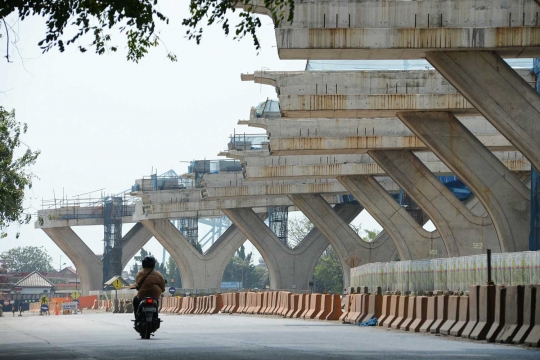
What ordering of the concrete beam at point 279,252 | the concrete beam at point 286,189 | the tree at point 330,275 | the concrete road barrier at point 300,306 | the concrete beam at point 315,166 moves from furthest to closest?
the tree at point 330,275
the concrete beam at point 279,252
the concrete beam at point 286,189
the concrete beam at point 315,166
the concrete road barrier at point 300,306

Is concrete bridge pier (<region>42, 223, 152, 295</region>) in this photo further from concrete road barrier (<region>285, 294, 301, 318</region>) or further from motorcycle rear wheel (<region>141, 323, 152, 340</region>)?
motorcycle rear wheel (<region>141, 323, 152, 340</region>)

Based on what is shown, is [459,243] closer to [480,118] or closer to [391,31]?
[480,118]

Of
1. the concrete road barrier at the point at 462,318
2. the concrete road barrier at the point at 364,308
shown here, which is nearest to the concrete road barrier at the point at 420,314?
the concrete road barrier at the point at 462,318

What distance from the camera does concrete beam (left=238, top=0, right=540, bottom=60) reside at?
28.8m

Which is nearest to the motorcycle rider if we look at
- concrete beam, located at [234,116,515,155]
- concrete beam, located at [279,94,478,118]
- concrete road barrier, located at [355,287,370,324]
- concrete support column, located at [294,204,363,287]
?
concrete road barrier, located at [355,287,370,324]

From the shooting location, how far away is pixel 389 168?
154 feet

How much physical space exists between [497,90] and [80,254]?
8871cm

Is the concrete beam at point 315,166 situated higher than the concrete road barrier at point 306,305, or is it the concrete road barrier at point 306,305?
the concrete beam at point 315,166

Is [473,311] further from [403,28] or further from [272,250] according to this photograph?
[272,250]

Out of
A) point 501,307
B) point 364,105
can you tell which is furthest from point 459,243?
point 501,307

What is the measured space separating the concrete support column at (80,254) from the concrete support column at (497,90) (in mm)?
86205

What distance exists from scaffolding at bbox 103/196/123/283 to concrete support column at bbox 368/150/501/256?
6937cm

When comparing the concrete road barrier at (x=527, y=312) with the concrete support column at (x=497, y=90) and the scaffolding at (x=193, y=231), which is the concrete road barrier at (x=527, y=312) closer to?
the concrete support column at (x=497, y=90)

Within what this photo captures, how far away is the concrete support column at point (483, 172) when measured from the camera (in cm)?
3766
